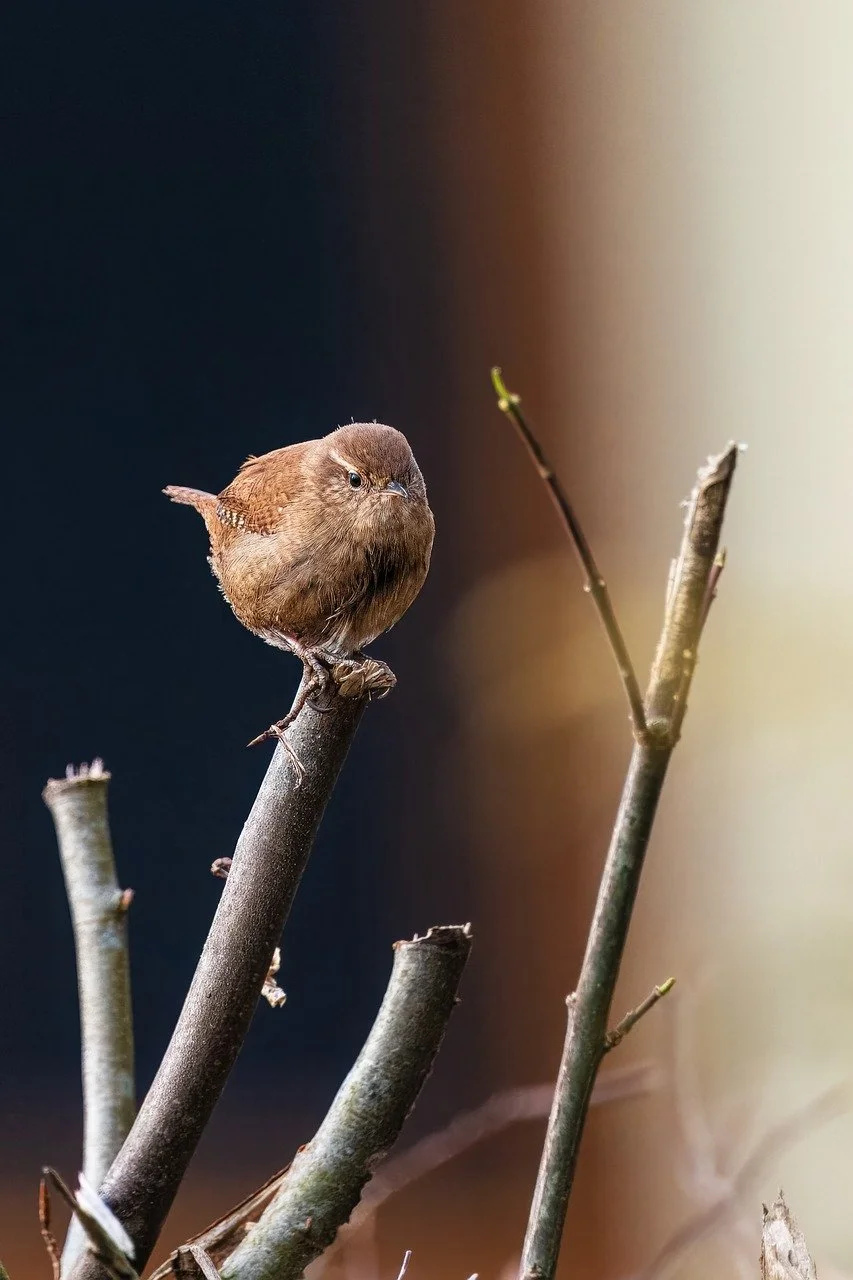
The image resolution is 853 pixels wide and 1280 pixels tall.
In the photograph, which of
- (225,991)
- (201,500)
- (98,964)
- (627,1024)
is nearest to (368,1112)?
(225,991)

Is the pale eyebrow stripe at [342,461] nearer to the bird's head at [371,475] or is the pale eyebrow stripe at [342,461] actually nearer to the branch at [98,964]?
the bird's head at [371,475]

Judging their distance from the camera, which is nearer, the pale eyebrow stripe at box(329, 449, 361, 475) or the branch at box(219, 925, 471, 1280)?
the branch at box(219, 925, 471, 1280)

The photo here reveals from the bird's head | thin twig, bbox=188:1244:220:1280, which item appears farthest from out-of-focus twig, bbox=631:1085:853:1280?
the bird's head

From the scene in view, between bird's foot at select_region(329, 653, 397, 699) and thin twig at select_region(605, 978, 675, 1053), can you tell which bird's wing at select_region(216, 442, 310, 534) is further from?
thin twig at select_region(605, 978, 675, 1053)

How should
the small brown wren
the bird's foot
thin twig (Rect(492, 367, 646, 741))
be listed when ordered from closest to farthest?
1. thin twig (Rect(492, 367, 646, 741))
2. the bird's foot
3. the small brown wren

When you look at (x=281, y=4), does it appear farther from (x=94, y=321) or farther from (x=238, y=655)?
(x=238, y=655)

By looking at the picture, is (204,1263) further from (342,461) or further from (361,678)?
(342,461)
